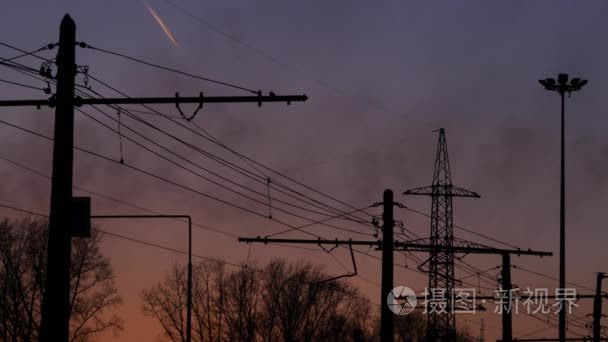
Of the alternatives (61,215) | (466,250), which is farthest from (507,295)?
(61,215)

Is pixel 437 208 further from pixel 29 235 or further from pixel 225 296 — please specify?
pixel 225 296

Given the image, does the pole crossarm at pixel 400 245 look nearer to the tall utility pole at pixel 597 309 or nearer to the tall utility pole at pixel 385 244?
the tall utility pole at pixel 385 244

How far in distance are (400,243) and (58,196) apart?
2337cm

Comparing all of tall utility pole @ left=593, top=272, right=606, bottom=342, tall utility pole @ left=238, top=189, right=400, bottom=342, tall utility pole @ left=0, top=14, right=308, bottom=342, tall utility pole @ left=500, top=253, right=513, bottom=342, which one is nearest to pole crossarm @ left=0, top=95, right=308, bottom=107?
tall utility pole @ left=0, top=14, right=308, bottom=342

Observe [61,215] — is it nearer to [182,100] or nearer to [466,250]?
[182,100]

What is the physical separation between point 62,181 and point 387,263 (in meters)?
20.0

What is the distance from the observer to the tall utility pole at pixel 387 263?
43469 millimetres

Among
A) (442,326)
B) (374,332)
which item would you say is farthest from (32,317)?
(374,332)

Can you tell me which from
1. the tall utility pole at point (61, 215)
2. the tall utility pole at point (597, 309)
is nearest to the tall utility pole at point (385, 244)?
the tall utility pole at point (61, 215)

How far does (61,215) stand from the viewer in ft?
82.8

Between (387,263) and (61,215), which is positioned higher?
(387,263)

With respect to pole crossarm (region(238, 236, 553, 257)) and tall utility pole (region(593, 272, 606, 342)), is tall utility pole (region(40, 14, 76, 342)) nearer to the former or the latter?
pole crossarm (region(238, 236, 553, 257))

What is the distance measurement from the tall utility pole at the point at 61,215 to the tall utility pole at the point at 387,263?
19.4 m

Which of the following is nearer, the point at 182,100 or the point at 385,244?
the point at 182,100
